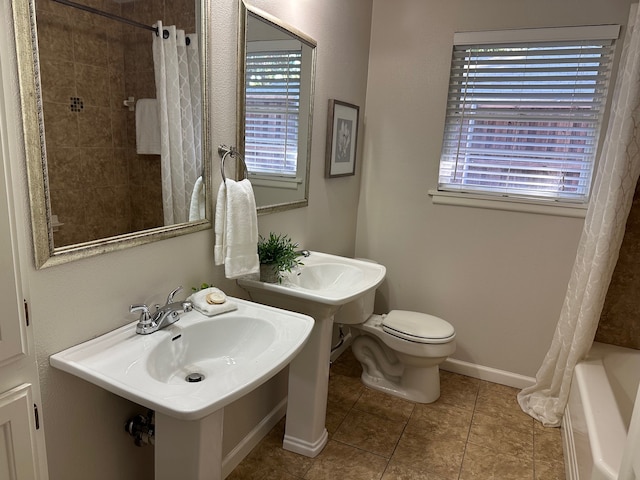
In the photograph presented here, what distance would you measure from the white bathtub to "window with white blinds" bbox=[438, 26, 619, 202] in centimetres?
91

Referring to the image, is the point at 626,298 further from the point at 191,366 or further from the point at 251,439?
the point at 191,366

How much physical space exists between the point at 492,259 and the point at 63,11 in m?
2.47

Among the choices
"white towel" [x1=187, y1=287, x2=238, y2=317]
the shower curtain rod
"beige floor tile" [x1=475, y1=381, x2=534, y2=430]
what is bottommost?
"beige floor tile" [x1=475, y1=381, x2=534, y2=430]

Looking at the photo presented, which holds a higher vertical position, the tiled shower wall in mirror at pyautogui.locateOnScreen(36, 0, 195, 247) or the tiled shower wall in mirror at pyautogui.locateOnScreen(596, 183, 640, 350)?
the tiled shower wall in mirror at pyautogui.locateOnScreen(36, 0, 195, 247)

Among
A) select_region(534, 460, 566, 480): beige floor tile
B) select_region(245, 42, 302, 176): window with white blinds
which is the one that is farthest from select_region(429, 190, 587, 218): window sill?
select_region(534, 460, 566, 480): beige floor tile

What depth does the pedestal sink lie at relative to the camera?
5.90 ft

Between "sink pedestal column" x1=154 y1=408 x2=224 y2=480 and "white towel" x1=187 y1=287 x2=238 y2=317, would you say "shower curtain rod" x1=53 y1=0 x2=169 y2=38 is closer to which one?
"white towel" x1=187 y1=287 x2=238 y2=317

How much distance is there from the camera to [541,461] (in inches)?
83.9

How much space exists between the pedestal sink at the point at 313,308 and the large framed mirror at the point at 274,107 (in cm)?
36

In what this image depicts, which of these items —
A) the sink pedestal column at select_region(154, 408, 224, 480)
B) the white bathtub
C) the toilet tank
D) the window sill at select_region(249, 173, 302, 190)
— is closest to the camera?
the sink pedestal column at select_region(154, 408, 224, 480)

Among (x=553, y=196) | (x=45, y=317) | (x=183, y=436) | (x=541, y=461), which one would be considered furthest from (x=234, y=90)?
(x=541, y=461)

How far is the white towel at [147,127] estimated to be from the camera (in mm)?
1309

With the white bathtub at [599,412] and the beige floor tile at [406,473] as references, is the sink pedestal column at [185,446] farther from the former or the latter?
the white bathtub at [599,412]

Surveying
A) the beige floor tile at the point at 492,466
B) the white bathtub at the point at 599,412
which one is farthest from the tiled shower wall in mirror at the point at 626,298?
the beige floor tile at the point at 492,466
